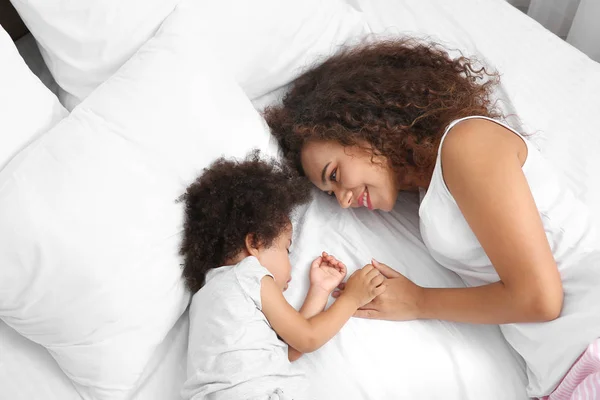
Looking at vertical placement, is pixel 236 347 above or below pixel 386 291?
above

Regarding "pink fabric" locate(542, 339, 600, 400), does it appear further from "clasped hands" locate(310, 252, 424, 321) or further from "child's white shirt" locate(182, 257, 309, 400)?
"child's white shirt" locate(182, 257, 309, 400)

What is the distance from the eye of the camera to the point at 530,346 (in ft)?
3.55

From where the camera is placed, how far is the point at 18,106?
102 centimetres

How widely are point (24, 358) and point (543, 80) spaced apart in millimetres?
1412

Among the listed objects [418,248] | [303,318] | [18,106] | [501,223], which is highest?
[18,106]

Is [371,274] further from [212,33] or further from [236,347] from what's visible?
[212,33]

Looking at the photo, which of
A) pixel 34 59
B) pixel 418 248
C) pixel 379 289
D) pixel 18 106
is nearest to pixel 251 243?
pixel 379 289

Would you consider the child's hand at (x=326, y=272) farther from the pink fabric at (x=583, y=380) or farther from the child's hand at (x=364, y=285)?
the pink fabric at (x=583, y=380)

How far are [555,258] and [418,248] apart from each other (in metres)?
0.29

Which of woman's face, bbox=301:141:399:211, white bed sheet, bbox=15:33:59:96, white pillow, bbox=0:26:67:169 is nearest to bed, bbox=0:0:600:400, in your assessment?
white bed sheet, bbox=15:33:59:96

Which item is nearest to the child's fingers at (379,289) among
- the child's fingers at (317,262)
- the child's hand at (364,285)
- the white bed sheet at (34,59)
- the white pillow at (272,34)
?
the child's hand at (364,285)

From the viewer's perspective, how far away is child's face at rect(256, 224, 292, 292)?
3.73 feet

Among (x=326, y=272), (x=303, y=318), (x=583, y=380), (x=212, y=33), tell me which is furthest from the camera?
(x=212, y=33)

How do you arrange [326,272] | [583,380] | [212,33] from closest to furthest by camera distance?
[583,380] < [326,272] < [212,33]
